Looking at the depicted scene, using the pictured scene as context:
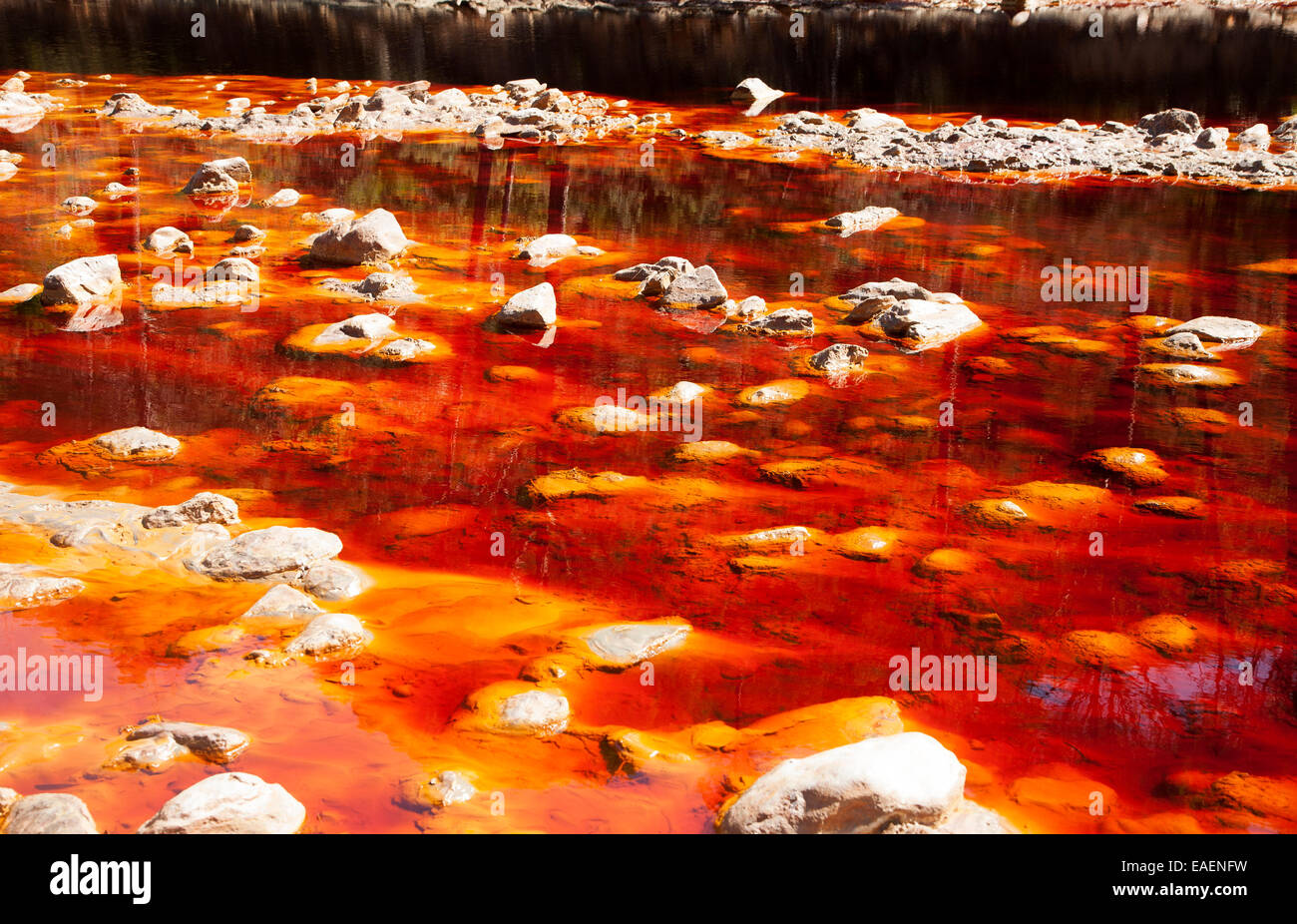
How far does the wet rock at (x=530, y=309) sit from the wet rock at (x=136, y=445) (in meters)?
2.41

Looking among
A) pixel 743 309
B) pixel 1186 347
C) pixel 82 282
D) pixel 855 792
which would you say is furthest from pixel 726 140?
pixel 855 792

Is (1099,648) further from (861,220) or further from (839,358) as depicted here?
(861,220)

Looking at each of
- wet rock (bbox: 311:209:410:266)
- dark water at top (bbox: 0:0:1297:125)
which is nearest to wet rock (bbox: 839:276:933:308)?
wet rock (bbox: 311:209:410:266)

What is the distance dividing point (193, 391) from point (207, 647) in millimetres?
2723

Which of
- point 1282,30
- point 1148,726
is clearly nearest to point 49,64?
point 1148,726

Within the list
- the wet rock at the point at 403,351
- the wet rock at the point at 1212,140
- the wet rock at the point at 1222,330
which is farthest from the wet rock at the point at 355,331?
the wet rock at the point at 1212,140

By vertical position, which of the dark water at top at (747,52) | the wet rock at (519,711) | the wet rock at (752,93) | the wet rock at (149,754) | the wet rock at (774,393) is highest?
the dark water at top at (747,52)

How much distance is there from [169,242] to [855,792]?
7631mm

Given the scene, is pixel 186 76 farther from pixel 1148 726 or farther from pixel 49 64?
pixel 1148 726

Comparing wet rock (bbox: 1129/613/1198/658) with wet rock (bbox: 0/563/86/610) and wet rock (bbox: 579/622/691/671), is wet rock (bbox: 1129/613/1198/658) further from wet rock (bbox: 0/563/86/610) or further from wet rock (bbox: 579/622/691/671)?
wet rock (bbox: 0/563/86/610)

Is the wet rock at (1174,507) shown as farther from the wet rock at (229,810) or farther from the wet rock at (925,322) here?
the wet rock at (229,810)

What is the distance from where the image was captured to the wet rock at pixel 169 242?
833 centimetres

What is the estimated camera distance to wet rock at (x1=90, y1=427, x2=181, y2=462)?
4.97 meters

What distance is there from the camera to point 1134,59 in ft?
70.2
